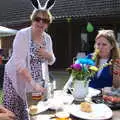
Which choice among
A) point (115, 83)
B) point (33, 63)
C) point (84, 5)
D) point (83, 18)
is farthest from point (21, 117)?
point (84, 5)

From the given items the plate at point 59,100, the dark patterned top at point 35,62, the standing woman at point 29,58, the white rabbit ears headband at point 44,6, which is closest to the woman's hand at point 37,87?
the standing woman at point 29,58

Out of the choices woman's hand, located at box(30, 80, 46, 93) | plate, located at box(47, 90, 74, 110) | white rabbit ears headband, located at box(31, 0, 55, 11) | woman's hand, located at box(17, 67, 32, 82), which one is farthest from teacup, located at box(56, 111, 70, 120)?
white rabbit ears headband, located at box(31, 0, 55, 11)

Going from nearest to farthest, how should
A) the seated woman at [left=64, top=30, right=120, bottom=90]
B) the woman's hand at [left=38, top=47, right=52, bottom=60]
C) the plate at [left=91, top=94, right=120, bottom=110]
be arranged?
the plate at [left=91, top=94, right=120, bottom=110] → the woman's hand at [left=38, top=47, right=52, bottom=60] → the seated woman at [left=64, top=30, right=120, bottom=90]

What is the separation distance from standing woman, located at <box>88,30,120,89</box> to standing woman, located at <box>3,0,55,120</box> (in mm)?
707

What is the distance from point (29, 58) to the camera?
12.3 feet

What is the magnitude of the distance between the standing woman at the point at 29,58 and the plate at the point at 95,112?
0.55 meters

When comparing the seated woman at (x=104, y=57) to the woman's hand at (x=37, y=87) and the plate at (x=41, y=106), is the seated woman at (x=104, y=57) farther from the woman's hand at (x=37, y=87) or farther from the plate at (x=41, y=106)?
the plate at (x=41, y=106)

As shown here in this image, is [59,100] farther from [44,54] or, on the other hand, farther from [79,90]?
[44,54]

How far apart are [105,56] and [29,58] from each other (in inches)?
43.4

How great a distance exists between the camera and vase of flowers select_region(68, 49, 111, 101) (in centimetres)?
344

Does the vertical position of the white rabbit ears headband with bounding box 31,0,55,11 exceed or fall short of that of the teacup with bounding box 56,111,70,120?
it exceeds it

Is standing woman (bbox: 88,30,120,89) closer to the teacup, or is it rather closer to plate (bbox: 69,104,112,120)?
plate (bbox: 69,104,112,120)

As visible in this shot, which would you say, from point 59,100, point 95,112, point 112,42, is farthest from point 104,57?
point 95,112

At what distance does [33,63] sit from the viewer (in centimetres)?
380
